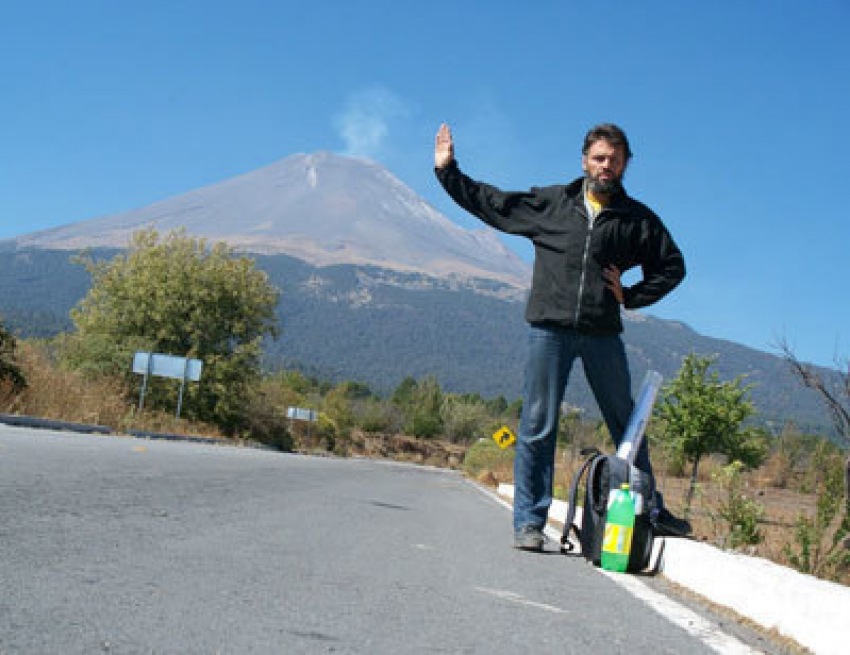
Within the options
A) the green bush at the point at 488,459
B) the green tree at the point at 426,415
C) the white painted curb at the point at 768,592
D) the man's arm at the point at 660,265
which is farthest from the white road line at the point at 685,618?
the green tree at the point at 426,415

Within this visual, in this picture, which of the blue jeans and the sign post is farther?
the sign post

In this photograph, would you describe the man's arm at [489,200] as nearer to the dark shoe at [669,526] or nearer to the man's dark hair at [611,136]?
the man's dark hair at [611,136]

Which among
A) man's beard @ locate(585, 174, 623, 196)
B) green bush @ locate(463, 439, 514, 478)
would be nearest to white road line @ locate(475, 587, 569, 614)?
man's beard @ locate(585, 174, 623, 196)

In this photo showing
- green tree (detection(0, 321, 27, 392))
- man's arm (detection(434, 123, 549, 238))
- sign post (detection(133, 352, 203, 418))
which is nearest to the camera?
man's arm (detection(434, 123, 549, 238))

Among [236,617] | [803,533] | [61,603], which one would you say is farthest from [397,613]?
[803,533]

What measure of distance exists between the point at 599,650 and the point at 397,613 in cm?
63

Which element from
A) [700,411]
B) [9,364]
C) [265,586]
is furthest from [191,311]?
[265,586]

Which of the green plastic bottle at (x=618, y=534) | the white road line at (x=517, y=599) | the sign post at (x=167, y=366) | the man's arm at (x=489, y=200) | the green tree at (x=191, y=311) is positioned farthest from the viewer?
the green tree at (x=191, y=311)

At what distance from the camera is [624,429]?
526 centimetres

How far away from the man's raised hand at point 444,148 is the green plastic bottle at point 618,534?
2168mm

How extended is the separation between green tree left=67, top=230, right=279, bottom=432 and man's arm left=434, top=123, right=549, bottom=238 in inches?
1497

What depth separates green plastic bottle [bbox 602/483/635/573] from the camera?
4.74 m

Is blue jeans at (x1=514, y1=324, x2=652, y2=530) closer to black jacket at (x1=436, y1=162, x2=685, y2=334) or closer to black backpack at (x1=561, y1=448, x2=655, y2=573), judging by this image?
black jacket at (x1=436, y1=162, x2=685, y2=334)

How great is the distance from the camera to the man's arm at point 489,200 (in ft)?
18.2
